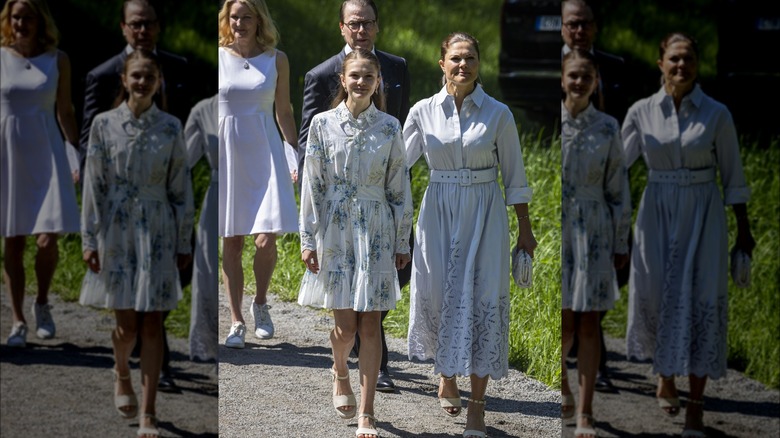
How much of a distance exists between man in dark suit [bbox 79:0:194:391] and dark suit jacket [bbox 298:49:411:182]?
17.5 inches

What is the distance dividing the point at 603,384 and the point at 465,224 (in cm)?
82

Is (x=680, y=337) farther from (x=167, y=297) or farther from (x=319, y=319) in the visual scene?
(x=167, y=297)

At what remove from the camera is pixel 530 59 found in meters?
4.38

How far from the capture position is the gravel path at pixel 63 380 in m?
4.15

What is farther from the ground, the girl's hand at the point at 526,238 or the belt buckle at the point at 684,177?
the belt buckle at the point at 684,177

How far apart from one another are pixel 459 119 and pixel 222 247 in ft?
3.32

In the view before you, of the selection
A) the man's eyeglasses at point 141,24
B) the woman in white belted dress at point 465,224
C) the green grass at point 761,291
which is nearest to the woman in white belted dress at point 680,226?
the green grass at point 761,291

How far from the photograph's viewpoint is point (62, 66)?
13.5ft

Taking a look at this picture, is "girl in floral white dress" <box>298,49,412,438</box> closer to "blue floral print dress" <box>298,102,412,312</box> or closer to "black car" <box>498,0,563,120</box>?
"blue floral print dress" <box>298,102,412,312</box>

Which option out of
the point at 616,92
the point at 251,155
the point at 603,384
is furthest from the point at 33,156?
the point at 603,384

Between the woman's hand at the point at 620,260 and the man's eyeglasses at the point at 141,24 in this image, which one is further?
the woman's hand at the point at 620,260

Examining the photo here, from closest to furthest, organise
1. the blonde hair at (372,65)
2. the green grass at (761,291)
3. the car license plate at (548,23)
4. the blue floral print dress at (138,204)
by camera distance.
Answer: the blue floral print dress at (138,204) < the blonde hair at (372,65) < the car license plate at (548,23) < the green grass at (761,291)

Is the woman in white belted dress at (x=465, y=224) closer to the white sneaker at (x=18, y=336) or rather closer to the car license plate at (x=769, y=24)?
the car license plate at (x=769, y=24)

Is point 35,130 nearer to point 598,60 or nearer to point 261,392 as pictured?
point 261,392
